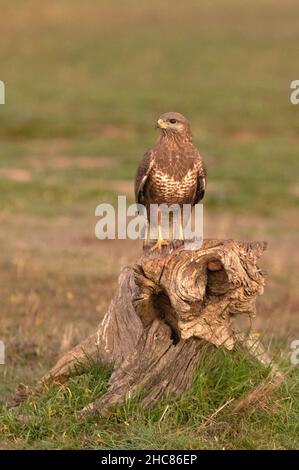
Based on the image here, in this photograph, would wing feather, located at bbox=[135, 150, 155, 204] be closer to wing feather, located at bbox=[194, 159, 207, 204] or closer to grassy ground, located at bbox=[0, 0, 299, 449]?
wing feather, located at bbox=[194, 159, 207, 204]

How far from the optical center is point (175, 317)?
6.99 meters

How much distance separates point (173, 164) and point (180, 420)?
1.93 meters

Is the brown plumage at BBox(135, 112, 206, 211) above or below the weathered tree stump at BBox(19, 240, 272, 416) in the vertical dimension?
above

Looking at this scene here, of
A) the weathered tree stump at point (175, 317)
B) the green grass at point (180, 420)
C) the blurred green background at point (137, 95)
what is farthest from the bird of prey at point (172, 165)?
the blurred green background at point (137, 95)

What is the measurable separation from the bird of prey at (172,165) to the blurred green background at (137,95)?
9603 mm

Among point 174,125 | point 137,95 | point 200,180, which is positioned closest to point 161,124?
point 174,125

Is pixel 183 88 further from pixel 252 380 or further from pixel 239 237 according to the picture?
pixel 252 380

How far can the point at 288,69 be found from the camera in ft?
126

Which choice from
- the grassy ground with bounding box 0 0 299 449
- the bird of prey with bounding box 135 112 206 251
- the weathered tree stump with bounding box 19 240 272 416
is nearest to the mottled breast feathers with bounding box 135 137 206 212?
the bird of prey with bounding box 135 112 206 251

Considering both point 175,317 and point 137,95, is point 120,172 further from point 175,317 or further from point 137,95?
point 175,317

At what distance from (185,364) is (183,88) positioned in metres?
28.2

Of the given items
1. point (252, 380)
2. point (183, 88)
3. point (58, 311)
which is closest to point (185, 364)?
point (252, 380)

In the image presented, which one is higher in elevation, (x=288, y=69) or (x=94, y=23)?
(x=94, y=23)

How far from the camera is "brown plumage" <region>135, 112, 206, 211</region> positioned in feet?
24.6
